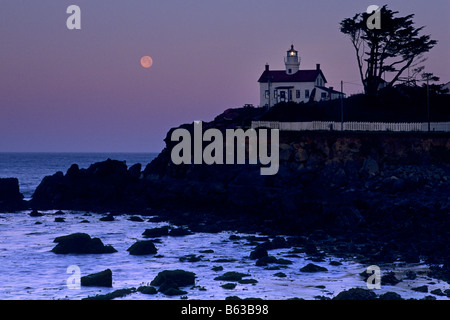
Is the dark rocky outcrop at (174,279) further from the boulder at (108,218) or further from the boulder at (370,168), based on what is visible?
the boulder at (370,168)

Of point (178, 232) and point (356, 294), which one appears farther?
point (178, 232)

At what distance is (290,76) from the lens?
79.9 meters

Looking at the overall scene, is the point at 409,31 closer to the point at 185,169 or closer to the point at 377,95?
the point at 377,95

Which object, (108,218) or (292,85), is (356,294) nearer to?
(108,218)

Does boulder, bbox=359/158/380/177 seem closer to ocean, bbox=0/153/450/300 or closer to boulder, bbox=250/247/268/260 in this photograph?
ocean, bbox=0/153/450/300

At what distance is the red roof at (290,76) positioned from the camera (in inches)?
3118

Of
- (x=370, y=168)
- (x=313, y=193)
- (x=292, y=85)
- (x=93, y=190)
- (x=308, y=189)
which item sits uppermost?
(x=292, y=85)

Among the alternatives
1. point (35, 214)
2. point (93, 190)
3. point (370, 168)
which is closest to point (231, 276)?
point (370, 168)

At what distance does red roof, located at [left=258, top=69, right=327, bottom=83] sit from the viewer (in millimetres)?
79188

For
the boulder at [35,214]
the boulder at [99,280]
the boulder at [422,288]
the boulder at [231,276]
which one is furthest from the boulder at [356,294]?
the boulder at [35,214]

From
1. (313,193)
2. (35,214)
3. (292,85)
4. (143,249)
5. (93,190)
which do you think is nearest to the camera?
(143,249)

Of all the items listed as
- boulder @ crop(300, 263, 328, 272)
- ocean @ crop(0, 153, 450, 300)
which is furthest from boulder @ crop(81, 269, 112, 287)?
boulder @ crop(300, 263, 328, 272)

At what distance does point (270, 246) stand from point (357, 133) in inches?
800
